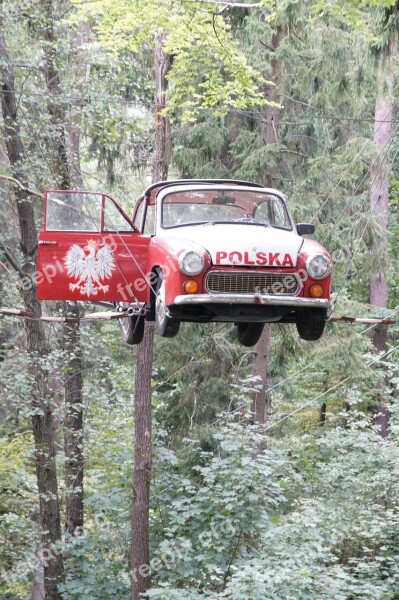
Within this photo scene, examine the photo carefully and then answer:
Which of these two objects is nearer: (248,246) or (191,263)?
(191,263)

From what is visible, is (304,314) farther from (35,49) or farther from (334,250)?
(334,250)

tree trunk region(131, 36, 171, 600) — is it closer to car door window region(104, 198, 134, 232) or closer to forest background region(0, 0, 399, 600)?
forest background region(0, 0, 399, 600)

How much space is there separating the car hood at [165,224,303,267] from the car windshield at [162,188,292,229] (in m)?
0.78

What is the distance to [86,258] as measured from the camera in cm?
821

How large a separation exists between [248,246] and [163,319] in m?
1.04

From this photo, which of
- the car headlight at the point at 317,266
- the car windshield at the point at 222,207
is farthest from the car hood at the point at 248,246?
the car windshield at the point at 222,207

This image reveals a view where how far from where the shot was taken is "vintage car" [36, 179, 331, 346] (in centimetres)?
693

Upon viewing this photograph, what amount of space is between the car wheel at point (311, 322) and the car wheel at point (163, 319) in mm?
1066

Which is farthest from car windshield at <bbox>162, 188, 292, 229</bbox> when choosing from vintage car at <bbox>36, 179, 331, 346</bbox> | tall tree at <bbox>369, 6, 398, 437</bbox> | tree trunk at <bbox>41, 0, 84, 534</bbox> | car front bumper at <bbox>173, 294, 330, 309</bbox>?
tree trunk at <bbox>41, 0, 84, 534</bbox>

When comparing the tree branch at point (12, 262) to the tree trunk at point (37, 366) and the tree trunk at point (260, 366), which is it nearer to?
the tree trunk at point (37, 366)

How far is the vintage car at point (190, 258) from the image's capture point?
22.7 feet

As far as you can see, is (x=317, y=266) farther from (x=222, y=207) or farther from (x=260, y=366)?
(x=260, y=366)

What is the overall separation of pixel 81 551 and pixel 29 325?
3.71 m

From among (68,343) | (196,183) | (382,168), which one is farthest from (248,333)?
(382,168)
